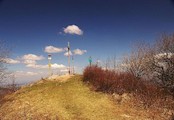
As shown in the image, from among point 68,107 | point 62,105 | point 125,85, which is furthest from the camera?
point 125,85

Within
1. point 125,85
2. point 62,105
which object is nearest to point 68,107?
point 62,105

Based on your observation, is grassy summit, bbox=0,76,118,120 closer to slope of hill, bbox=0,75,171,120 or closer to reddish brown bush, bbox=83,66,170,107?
slope of hill, bbox=0,75,171,120

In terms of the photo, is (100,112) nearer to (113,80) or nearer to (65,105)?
(65,105)

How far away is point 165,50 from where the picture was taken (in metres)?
21.2

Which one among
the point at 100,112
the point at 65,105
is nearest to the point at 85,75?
the point at 65,105

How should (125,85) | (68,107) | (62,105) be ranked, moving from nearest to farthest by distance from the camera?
1. (68,107)
2. (62,105)
3. (125,85)

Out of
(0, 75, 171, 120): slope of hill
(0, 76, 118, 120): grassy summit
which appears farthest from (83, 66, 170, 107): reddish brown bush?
(0, 76, 118, 120): grassy summit

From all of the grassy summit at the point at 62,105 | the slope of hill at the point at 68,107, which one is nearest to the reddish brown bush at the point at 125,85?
the slope of hill at the point at 68,107

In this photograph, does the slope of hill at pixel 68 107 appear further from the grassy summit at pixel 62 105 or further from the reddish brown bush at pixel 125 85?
the reddish brown bush at pixel 125 85

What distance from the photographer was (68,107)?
1666cm

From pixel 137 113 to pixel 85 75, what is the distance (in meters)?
10.3

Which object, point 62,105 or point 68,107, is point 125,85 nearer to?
point 68,107

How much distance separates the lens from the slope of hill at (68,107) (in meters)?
14.8

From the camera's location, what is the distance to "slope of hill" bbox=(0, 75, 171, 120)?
14828mm
